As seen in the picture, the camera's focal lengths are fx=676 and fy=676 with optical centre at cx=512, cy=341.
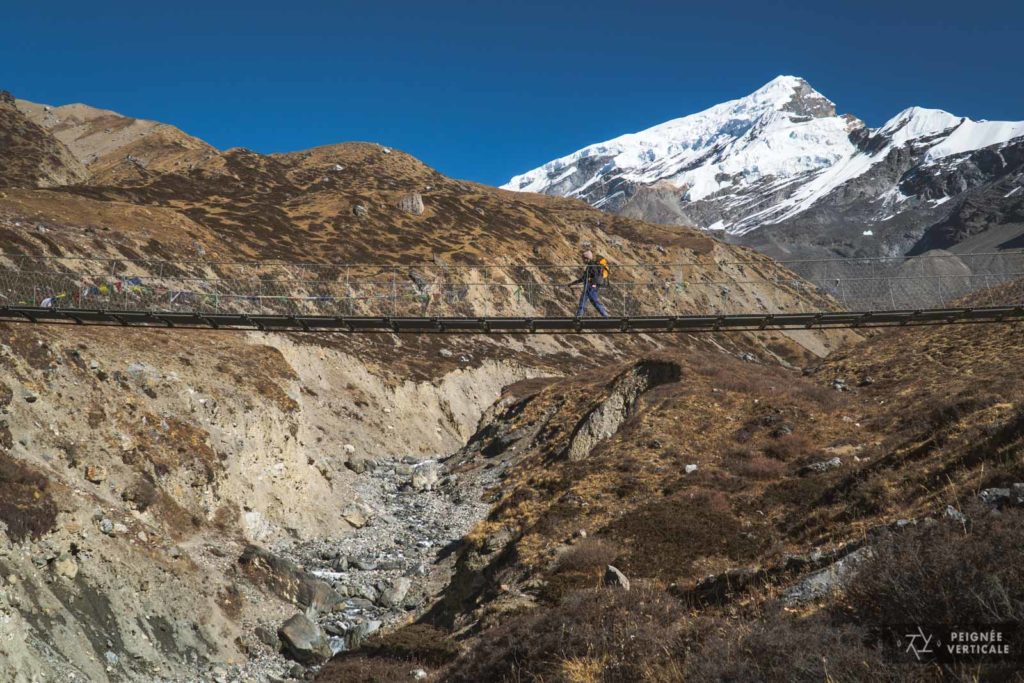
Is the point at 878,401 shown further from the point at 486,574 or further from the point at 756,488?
the point at 486,574

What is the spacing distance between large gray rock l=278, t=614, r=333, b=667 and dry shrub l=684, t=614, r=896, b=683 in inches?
538

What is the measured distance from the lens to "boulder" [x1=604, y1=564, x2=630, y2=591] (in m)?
13.4

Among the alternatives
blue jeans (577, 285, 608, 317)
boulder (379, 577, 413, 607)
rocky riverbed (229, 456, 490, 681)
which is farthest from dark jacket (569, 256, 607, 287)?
boulder (379, 577, 413, 607)

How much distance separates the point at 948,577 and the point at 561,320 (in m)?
13.0

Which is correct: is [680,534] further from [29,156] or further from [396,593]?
[29,156]

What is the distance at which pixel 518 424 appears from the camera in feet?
132

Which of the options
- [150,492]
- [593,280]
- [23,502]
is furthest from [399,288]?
[23,502]

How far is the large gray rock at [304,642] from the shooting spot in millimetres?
18969

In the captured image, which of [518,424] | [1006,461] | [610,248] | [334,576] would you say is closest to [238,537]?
[334,576]

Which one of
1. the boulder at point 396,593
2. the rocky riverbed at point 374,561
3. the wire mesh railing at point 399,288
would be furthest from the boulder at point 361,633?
the wire mesh railing at point 399,288

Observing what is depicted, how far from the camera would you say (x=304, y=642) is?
19.2 m

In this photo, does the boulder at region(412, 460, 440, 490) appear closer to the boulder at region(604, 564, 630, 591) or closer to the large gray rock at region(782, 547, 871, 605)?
the boulder at region(604, 564, 630, 591)

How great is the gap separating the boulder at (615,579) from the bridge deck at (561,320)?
7.40m

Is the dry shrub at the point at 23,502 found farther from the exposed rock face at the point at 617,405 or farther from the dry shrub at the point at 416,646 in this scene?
the exposed rock face at the point at 617,405
